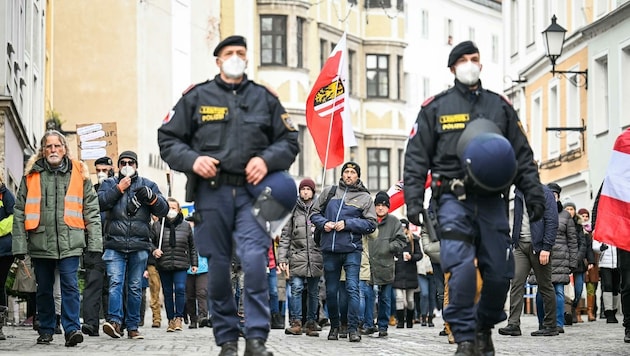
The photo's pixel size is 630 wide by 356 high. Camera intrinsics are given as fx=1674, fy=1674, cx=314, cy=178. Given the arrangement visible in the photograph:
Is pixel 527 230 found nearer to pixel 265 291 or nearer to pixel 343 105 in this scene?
pixel 343 105

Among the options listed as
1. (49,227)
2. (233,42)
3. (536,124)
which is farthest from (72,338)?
(536,124)

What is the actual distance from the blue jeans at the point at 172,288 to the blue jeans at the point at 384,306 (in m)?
3.15

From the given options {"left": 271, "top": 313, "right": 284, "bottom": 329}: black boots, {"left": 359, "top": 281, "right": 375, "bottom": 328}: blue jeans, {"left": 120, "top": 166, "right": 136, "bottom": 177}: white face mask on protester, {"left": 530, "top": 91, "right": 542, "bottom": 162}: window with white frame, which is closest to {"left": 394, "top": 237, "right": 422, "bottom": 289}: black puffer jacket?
{"left": 271, "top": 313, "right": 284, "bottom": 329}: black boots

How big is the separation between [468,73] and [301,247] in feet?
31.8

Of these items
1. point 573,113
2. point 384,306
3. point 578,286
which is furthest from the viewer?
point 573,113

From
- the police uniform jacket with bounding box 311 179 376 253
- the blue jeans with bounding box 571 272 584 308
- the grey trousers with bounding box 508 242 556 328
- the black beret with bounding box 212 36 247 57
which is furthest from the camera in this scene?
the blue jeans with bounding box 571 272 584 308

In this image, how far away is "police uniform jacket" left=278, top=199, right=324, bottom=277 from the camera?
21.0 m

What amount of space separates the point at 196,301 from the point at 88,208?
1020 centimetres

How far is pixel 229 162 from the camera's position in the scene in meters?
11.2

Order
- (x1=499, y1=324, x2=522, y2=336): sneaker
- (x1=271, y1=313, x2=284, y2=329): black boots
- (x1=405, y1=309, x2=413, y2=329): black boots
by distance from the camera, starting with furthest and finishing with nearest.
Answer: (x1=405, y1=309, x2=413, y2=329): black boots, (x1=271, y1=313, x2=284, y2=329): black boots, (x1=499, y1=324, x2=522, y2=336): sneaker

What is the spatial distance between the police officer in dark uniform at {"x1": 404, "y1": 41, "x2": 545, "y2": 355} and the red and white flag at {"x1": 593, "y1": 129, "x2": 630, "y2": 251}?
15.8 feet

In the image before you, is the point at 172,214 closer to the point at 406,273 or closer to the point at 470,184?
the point at 406,273

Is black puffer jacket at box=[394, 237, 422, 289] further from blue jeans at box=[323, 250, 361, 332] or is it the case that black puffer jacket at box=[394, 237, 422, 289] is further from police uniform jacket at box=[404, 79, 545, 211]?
police uniform jacket at box=[404, 79, 545, 211]

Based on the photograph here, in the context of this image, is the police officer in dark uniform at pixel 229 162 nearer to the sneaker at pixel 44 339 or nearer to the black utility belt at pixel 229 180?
the black utility belt at pixel 229 180
